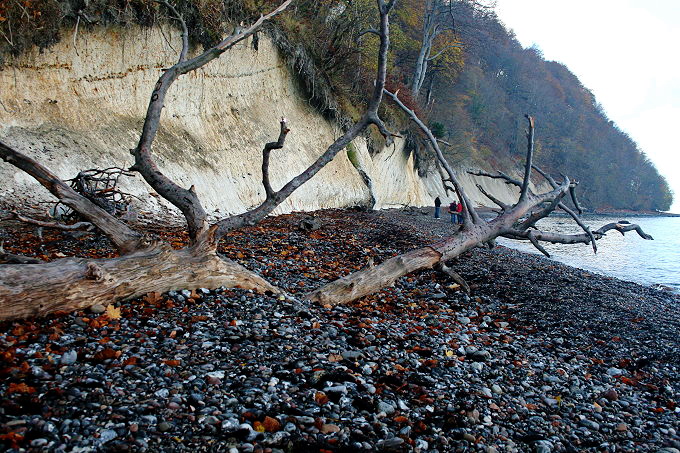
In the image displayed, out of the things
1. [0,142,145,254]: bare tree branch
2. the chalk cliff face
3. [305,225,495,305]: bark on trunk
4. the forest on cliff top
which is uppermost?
the forest on cliff top

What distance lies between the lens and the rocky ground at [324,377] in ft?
8.89

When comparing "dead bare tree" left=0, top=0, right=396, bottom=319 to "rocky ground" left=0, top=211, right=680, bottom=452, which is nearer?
"rocky ground" left=0, top=211, right=680, bottom=452

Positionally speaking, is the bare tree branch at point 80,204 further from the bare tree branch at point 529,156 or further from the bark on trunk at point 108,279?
the bare tree branch at point 529,156

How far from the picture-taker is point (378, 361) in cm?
413

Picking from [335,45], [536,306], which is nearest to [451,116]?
[335,45]

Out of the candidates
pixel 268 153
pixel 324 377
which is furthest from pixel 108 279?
pixel 268 153

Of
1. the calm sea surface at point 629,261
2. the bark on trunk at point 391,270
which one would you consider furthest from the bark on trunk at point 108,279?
the calm sea surface at point 629,261

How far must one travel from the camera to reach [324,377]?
3549 mm

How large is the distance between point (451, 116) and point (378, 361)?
44.3m

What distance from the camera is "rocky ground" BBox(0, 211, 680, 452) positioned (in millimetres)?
2711

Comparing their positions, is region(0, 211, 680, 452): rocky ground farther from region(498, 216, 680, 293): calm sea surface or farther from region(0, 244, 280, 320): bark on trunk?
region(498, 216, 680, 293): calm sea surface

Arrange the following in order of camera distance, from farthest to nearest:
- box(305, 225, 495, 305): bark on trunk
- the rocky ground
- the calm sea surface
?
the calm sea surface → box(305, 225, 495, 305): bark on trunk → the rocky ground

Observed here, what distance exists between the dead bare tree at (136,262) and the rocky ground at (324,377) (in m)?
0.17

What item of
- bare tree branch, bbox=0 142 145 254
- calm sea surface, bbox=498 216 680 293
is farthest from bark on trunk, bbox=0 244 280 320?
calm sea surface, bbox=498 216 680 293
